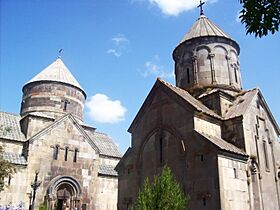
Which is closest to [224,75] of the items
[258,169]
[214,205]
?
[258,169]

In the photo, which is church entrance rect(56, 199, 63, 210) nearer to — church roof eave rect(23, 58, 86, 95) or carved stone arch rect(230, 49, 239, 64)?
church roof eave rect(23, 58, 86, 95)

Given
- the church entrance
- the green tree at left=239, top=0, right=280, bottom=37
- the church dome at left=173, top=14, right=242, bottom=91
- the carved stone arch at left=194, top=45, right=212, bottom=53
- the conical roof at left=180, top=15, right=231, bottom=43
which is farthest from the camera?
the church entrance

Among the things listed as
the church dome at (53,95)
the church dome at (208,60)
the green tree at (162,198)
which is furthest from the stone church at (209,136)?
the church dome at (53,95)

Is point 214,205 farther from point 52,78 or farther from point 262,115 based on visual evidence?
point 52,78

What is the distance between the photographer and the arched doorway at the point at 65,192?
50.5ft

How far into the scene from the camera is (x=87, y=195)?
1655 cm

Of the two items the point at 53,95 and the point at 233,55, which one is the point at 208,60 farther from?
the point at 53,95

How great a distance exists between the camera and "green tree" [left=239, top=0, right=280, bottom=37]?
401 cm

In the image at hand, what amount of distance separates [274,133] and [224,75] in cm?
327

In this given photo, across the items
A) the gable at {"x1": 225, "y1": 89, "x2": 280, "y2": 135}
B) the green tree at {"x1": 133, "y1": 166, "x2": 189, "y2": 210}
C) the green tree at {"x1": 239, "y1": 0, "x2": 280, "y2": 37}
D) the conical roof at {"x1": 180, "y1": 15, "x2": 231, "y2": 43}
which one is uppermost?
the conical roof at {"x1": 180, "y1": 15, "x2": 231, "y2": 43}

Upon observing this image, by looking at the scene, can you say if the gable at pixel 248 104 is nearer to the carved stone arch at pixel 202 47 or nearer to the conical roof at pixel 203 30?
the carved stone arch at pixel 202 47

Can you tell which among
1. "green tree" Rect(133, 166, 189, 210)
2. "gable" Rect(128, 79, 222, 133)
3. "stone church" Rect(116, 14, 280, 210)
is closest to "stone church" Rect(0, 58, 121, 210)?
"stone church" Rect(116, 14, 280, 210)

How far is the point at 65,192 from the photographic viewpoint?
53.1ft

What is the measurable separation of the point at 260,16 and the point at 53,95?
16841 millimetres
